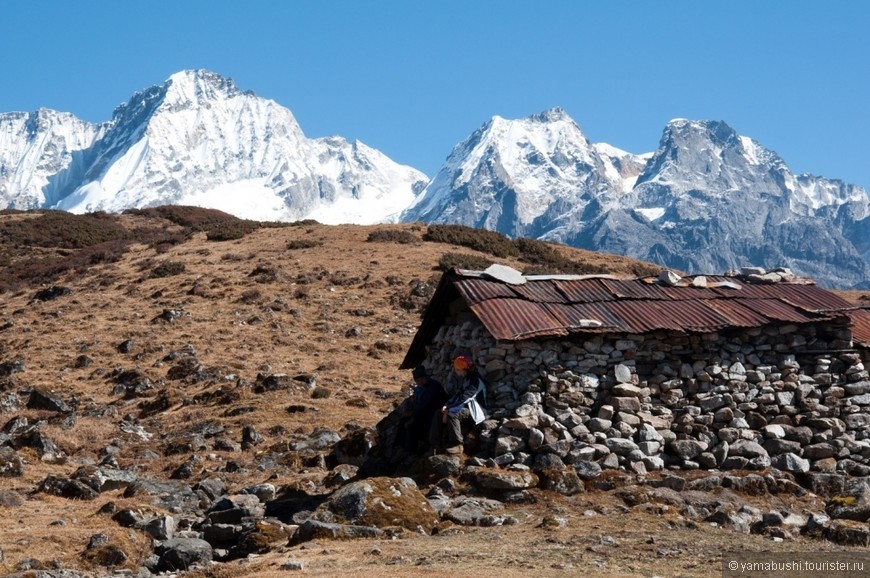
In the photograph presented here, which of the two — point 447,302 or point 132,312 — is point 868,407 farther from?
point 132,312

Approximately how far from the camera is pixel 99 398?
28094 millimetres

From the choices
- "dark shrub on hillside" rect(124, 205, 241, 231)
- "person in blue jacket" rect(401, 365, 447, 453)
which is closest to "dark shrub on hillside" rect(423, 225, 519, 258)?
"dark shrub on hillside" rect(124, 205, 241, 231)

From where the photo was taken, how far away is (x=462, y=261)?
→ 43.8m

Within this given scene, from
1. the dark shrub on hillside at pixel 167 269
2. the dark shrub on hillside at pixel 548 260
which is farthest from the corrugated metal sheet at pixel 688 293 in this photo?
the dark shrub on hillside at pixel 167 269

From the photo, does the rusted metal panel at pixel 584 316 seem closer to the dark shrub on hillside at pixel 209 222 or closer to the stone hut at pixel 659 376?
the stone hut at pixel 659 376

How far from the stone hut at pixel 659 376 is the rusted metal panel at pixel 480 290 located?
0.12ft

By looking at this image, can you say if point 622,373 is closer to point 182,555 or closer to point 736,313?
point 736,313

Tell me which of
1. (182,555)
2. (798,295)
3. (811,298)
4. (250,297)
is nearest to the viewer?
(182,555)

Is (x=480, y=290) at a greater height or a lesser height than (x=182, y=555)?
→ greater

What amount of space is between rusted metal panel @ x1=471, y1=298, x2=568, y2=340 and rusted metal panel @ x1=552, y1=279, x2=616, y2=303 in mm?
1055

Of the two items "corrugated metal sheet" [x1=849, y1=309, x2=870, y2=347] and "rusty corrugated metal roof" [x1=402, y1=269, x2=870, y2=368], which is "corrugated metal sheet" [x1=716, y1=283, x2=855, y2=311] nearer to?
"rusty corrugated metal roof" [x1=402, y1=269, x2=870, y2=368]

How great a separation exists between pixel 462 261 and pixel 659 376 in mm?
26455

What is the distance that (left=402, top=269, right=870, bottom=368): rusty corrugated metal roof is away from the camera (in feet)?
57.6

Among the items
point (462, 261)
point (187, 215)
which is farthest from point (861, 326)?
point (187, 215)
